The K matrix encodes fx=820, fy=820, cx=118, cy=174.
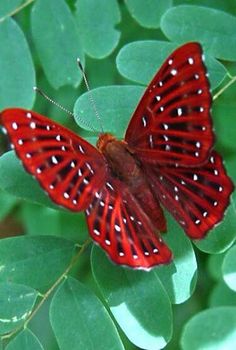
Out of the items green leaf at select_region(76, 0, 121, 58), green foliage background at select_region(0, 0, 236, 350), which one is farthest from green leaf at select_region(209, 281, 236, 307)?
green leaf at select_region(76, 0, 121, 58)

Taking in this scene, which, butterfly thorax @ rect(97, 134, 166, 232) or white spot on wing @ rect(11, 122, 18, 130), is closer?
white spot on wing @ rect(11, 122, 18, 130)

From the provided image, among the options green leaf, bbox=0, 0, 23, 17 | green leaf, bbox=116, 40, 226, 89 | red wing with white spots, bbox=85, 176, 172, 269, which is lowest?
red wing with white spots, bbox=85, 176, 172, 269

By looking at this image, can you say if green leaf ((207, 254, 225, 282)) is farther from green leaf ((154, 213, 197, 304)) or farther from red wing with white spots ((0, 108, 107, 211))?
red wing with white spots ((0, 108, 107, 211))

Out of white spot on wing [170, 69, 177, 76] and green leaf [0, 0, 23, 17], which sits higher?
green leaf [0, 0, 23, 17]

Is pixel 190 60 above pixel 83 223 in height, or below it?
above

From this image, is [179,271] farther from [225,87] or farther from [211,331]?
[225,87]

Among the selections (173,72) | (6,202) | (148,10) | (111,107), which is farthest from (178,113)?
(6,202)

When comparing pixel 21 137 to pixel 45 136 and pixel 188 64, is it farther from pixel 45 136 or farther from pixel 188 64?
pixel 188 64
